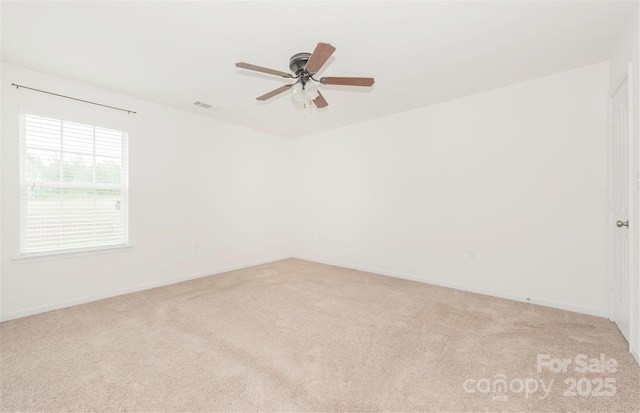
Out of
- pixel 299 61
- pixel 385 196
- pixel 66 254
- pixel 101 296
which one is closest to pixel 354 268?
pixel 385 196

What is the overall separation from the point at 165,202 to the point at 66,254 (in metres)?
1.24

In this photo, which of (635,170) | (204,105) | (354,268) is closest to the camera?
(635,170)

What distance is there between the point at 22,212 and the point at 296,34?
3.34m

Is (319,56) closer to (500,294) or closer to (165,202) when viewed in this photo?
(165,202)

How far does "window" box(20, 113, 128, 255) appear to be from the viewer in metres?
2.91

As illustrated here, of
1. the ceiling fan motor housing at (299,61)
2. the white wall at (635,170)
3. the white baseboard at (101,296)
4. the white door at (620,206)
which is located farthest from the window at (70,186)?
the white door at (620,206)

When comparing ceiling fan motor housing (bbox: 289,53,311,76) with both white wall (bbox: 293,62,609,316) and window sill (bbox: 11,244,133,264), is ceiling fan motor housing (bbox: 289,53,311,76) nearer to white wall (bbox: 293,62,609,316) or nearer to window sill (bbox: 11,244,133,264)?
white wall (bbox: 293,62,609,316)

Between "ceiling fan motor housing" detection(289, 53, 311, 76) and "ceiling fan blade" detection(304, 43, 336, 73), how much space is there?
19 centimetres

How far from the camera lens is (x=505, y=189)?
3336 millimetres

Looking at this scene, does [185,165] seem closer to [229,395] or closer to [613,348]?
[229,395]

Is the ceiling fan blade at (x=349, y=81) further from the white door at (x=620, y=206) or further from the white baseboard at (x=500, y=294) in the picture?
the white baseboard at (x=500, y=294)

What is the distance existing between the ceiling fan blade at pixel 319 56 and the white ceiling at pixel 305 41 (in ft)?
1.21

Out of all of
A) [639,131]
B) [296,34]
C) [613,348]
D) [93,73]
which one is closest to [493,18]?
[639,131]

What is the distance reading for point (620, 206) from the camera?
248 centimetres
